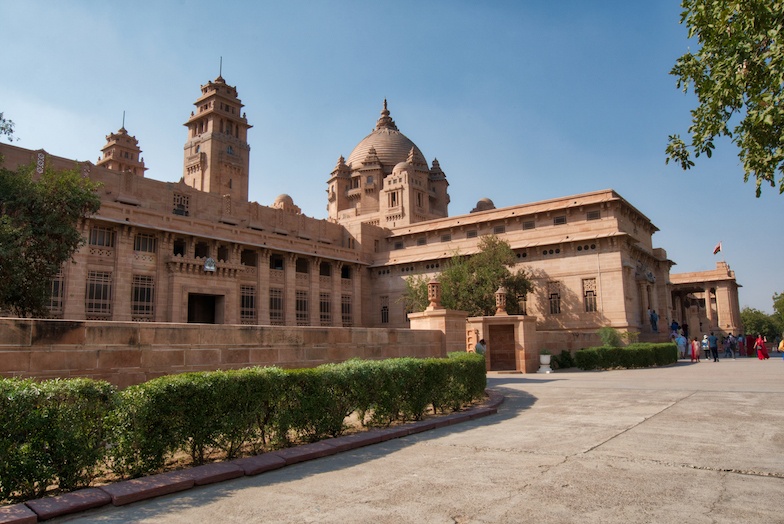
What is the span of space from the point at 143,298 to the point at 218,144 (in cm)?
2796

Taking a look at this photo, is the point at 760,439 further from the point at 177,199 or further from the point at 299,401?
the point at 177,199

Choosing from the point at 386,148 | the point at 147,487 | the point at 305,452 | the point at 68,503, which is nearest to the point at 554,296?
the point at 305,452

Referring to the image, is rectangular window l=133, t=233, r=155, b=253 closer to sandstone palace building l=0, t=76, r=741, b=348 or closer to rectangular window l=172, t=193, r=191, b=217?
sandstone palace building l=0, t=76, r=741, b=348

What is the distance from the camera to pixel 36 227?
52.2ft

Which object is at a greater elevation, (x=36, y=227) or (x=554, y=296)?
(x=36, y=227)

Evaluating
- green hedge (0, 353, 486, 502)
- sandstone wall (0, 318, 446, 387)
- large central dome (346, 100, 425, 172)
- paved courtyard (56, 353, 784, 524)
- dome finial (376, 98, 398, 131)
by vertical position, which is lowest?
paved courtyard (56, 353, 784, 524)

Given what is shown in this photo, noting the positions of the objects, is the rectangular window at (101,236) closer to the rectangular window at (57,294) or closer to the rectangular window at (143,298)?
the rectangular window at (143,298)

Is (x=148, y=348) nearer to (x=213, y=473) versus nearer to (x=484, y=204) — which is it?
(x=213, y=473)

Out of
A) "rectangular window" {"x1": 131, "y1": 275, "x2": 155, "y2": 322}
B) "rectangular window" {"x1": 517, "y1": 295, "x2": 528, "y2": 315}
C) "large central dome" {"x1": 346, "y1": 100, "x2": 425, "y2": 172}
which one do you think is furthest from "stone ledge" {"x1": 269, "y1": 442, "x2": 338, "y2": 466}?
"large central dome" {"x1": 346, "y1": 100, "x2": 425, "y2": 172}

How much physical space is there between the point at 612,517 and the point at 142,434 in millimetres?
4727

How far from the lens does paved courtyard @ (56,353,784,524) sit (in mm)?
4535

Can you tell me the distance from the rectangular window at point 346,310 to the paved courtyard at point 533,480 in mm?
33146

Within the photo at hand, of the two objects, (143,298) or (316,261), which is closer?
(143,298)

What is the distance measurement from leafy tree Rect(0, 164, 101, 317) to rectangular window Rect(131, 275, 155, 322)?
43.5 ft
